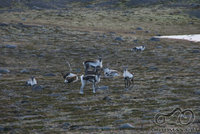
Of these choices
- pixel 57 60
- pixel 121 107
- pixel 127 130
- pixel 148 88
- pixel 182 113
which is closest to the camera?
pixel 127 130

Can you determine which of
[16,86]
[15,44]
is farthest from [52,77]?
[15,44]

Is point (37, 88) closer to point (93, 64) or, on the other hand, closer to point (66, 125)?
point (93, 64)

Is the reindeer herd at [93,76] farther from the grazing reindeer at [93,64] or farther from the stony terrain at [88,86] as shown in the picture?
the stony terrain at [88,86]

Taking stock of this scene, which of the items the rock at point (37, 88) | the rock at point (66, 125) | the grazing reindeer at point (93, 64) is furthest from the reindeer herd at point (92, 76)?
the rock at point (66, 125)

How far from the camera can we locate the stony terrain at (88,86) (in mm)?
14156

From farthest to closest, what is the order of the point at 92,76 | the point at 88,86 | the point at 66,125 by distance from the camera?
the point at 88,86 → the point at 92,76 → the point at 66,125

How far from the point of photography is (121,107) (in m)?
16.3

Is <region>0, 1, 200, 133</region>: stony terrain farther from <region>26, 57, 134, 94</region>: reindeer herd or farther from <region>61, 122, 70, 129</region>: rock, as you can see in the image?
<region>26, 57, 134, 94</region>: reindeer herd

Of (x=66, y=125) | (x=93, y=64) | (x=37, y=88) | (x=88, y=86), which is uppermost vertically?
(x=93, y=64)

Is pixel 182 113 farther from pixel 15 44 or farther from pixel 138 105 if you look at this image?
pixel 15 44

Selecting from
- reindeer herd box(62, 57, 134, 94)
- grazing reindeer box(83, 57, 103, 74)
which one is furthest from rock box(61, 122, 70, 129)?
grazing reindeer box(83, 57, 103, 74)

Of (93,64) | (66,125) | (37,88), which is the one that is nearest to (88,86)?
(37,88)

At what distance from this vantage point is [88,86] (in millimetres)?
20734

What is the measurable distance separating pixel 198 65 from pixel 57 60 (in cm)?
1146
